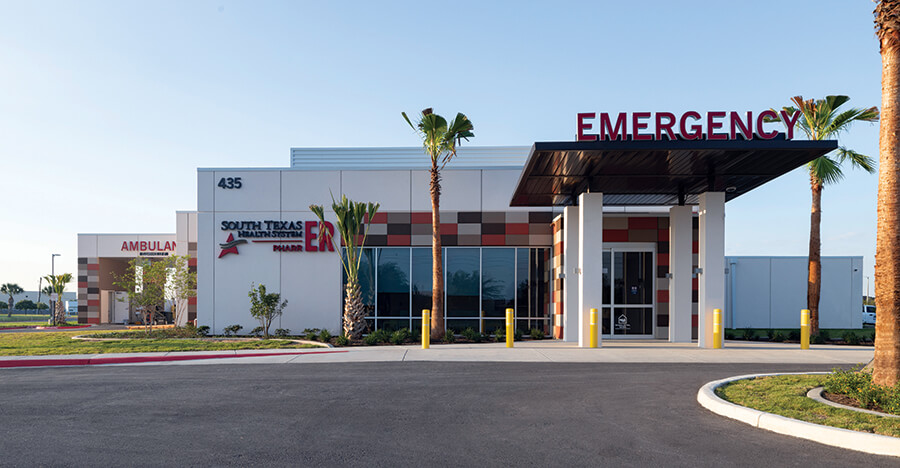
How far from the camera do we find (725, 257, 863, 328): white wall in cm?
2908

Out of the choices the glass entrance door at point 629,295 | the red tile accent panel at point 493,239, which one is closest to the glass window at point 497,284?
the red tile accent panel at point 493,239

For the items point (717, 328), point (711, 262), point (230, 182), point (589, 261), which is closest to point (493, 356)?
point (589, 261)

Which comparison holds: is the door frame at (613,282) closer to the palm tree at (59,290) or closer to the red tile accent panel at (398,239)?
the red tile accent panel at (398,239)

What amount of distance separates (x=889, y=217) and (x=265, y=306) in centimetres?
1885

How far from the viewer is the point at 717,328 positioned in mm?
17109

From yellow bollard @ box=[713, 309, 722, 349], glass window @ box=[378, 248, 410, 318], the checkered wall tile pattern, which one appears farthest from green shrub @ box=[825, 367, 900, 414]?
the checkered wall tile pattern

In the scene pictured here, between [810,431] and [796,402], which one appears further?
[796,402]

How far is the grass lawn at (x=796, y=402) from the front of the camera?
684 cm

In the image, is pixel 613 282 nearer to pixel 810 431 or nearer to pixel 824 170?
pixel 824 170

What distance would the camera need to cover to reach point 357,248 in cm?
2330

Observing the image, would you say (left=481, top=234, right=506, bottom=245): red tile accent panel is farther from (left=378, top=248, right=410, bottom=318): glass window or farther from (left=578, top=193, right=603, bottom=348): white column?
(left=578, top=193, right=603, bottom=348): white column

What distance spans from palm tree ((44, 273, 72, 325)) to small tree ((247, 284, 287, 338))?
27.2 metres

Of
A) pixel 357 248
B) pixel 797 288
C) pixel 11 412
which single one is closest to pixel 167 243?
pixel 357 248

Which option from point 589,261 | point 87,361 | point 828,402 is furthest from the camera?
point 589,261
